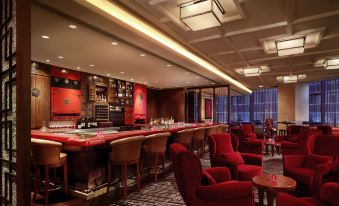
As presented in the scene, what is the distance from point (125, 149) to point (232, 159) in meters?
1.80

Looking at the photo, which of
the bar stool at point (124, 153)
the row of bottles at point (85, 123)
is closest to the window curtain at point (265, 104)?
the row of bottles at point (85, 123)

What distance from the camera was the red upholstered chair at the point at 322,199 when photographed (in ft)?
6.07

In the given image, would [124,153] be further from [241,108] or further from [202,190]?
[241,108]

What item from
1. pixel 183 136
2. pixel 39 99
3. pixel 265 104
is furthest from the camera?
pixel 265 104

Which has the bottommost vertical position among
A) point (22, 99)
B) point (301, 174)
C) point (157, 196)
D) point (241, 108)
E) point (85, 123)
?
point (157, 196)

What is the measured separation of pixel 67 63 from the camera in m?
6.09

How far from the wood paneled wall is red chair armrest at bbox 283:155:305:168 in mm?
7926

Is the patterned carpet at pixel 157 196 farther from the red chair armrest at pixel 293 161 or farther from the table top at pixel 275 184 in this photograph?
the red chair armrest at pixel 293 161

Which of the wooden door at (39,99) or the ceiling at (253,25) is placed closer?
the ceiling at (253,25)

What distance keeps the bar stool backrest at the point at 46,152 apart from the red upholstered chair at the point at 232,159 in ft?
7.72

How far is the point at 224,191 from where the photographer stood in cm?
225

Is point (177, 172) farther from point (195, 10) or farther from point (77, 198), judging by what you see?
point (195, 10)

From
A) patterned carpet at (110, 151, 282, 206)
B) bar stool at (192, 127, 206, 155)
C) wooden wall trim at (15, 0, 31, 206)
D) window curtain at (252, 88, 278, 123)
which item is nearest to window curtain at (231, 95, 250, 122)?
window curtain at (252, 88, 278, 123)

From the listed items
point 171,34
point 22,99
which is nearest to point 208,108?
point 171,34
